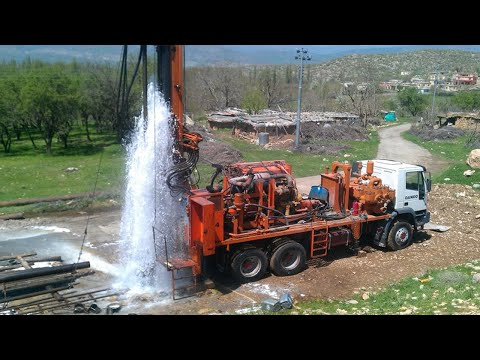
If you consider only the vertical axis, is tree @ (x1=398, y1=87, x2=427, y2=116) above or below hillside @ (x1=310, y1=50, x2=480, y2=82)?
below

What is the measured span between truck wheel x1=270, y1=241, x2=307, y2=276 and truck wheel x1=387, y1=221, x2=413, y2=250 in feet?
9.57

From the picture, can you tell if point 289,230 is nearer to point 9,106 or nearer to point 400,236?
point 400,236

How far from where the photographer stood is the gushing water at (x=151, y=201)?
10695mm

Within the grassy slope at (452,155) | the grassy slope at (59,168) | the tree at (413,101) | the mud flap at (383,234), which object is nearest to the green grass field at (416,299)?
the mud flap at (383,234)

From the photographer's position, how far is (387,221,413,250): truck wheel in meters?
13.2

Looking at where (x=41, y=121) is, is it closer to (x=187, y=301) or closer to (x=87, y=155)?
(x=87, y=155)

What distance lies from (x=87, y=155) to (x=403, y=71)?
96907mm

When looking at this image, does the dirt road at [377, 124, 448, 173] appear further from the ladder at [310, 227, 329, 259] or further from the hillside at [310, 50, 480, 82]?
the hillside at [310, 50, 480, 82]

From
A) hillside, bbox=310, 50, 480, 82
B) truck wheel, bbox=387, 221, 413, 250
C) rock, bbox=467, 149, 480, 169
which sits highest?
hillside, bbox=310, 50, 480, 82

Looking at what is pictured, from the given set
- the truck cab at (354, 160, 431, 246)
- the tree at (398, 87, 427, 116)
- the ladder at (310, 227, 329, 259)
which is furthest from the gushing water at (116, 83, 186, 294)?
the tree at (398, 87, 427, 116)

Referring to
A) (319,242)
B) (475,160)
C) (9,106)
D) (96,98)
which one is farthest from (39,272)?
(96,98)

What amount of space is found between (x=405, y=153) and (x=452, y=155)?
3.02 metres

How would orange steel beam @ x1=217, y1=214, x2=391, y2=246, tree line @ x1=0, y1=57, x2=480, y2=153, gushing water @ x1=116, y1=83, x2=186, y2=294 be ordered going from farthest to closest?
tree line @ x1=0, y1=57, x2=480, y2=153, orange steel beam @ x1=217, y1=214, x2=391, y2=246, gushing water @ x1=116, y1=83, x2=186, y2=294

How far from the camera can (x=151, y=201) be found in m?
11.1
